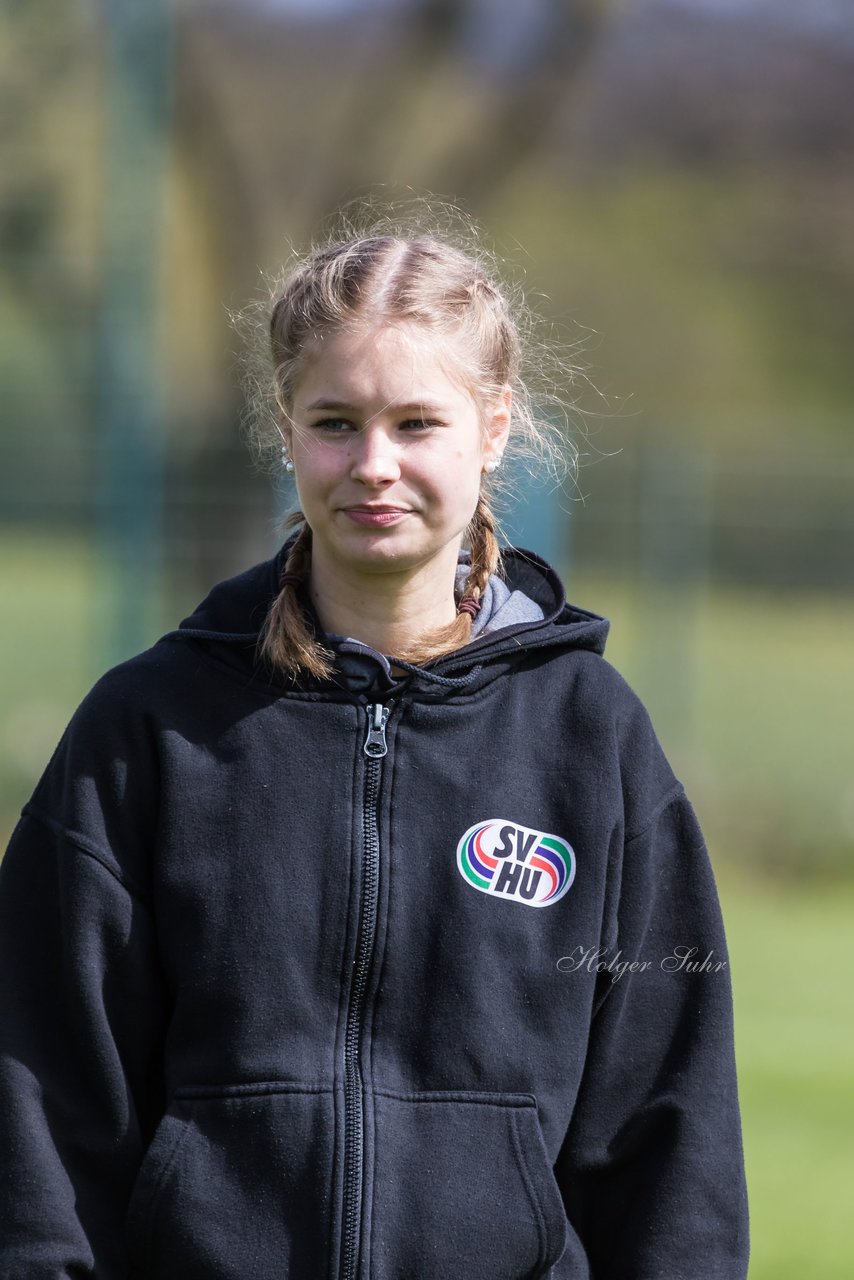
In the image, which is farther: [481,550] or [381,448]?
[481,550]

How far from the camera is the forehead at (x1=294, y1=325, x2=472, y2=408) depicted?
80.7 inches

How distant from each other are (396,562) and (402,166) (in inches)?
726

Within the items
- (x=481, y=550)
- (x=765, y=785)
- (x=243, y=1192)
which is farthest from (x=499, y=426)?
(x=765, y=785)

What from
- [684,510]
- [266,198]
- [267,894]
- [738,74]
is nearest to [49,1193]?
[267,894]

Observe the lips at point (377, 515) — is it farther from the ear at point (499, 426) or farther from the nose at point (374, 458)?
the ear at point (499, 426)

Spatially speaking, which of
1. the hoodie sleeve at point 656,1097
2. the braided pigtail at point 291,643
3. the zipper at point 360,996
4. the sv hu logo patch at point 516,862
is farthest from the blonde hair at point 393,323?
the hoodie sleeve at point 656,1097

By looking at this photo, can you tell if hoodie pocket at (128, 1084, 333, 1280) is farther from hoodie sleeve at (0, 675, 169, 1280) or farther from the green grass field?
the green grass field

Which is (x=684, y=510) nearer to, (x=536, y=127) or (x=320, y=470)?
(x=536, y=127)

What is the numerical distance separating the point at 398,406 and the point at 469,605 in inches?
11.7

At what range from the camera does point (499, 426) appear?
7.28 feet

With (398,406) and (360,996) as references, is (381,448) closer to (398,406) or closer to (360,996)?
(398,406)

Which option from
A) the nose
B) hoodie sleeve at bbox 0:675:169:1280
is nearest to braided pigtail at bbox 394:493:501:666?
the nose

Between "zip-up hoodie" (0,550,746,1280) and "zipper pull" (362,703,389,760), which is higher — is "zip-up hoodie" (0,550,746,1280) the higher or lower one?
the lower one

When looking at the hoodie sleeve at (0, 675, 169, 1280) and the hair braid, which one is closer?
the hoodie sleeve at (0, 675, 169, 1280)
